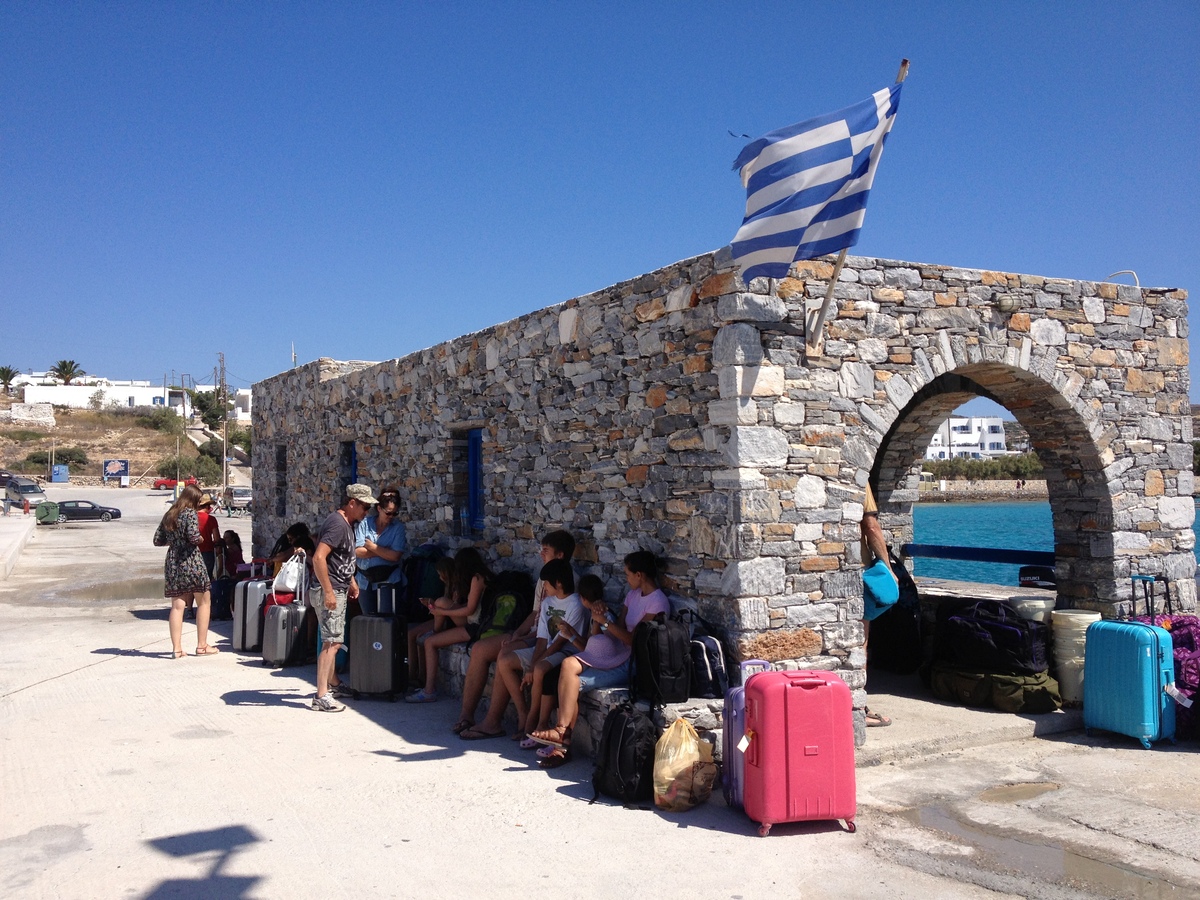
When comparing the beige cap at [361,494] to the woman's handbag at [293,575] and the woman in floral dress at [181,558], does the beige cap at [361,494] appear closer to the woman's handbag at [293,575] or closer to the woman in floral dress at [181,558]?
the woman's handbag at [293,575]

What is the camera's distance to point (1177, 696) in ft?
19.4

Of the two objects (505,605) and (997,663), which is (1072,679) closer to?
(997,663)

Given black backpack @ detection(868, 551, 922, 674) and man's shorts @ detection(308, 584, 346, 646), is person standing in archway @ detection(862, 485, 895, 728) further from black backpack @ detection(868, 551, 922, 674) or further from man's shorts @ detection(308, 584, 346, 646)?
man's shorts @ detection(308, 584, 346, 646)

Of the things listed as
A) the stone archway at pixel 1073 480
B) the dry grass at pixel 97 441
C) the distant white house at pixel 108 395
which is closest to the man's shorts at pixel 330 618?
the stone archway at pixel 1073 480

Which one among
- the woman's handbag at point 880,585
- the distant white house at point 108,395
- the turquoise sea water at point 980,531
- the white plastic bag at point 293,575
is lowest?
the turquoise sea water at point 980,531

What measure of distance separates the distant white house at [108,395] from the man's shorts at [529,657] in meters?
80.7

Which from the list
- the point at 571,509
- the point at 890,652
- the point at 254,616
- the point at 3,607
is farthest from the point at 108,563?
the point at 890,652

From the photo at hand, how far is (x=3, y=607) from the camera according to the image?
12.5 m

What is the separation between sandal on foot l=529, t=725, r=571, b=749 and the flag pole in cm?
291

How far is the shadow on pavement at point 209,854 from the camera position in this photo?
387cm

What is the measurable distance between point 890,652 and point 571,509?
3265 mm

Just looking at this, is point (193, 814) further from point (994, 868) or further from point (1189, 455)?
point (1189, 455)

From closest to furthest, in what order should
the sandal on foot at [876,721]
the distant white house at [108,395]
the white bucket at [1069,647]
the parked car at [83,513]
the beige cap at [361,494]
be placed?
the sandal on foot at [876,721], the white bucket at [1069,647], the beige cap at [361,494], the parked car at [83,513], the distant white house at [108,395]

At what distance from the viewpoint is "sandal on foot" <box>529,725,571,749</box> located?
18.6ft
